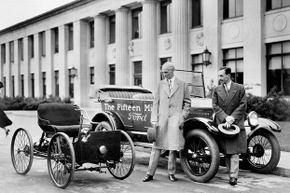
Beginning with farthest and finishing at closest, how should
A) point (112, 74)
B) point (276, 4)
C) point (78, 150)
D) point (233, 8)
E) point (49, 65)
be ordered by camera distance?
1. point (49, 65)
2. point (112, 74)
3. point (233, 8)
4. point (276, 4)
5. point (78, 150)

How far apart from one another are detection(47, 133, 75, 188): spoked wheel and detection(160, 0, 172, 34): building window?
20490 mm

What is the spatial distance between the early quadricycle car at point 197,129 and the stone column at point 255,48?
38.0ft

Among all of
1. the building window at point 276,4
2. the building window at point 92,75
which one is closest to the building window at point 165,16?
the building window at point 276,4

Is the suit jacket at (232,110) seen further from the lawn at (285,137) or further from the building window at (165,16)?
the building window at (165,16)

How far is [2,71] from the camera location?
5106cm

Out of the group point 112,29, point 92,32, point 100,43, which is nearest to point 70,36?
point 92,32

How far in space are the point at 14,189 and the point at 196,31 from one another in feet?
63.2

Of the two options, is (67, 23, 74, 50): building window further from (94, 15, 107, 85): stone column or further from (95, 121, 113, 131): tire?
(95, 121, 113, 131): tire

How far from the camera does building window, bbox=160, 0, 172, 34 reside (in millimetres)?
26750

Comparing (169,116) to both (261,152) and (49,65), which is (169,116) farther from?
(49,65)

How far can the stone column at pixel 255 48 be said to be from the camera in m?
20.6

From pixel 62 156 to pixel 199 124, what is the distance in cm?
249

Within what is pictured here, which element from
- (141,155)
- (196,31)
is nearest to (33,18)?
(196,31)

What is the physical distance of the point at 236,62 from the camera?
22.3 meters
